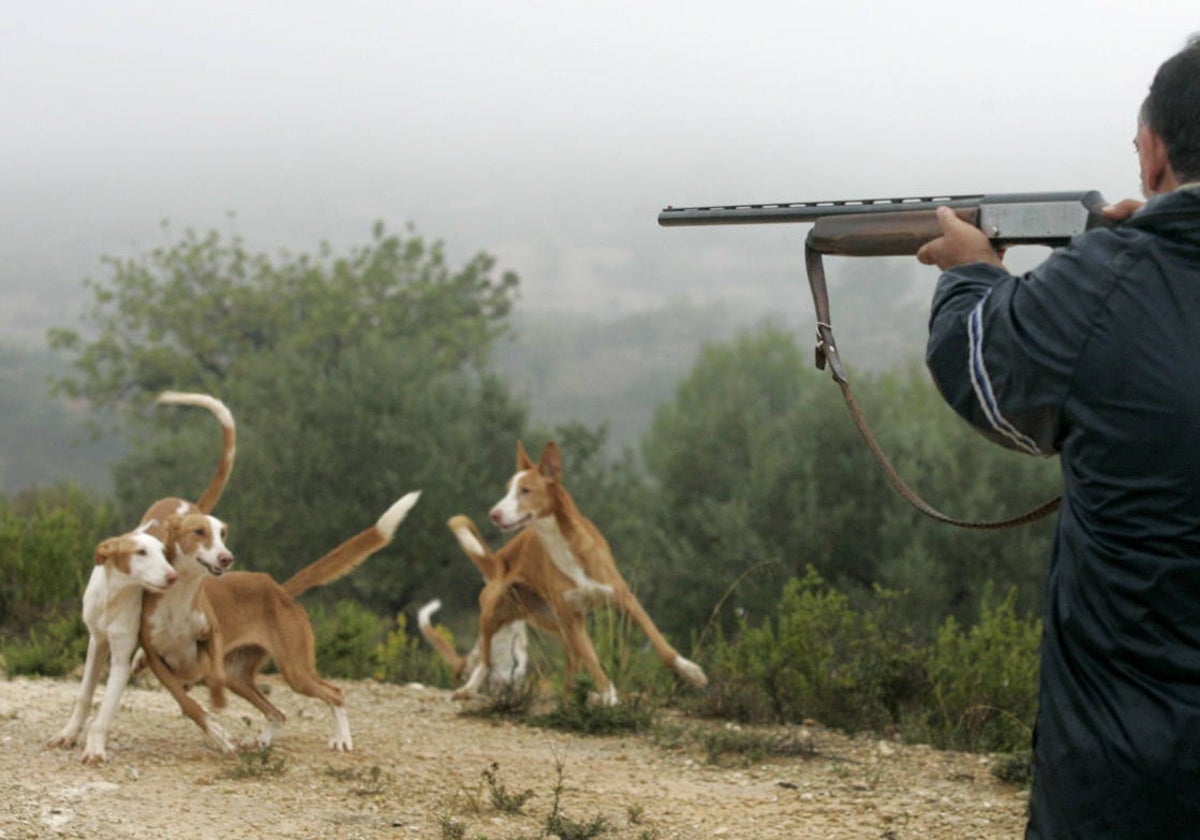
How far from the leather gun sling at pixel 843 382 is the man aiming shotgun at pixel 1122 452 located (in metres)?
0.73

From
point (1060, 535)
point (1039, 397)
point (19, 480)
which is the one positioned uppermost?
point (1039, 397)

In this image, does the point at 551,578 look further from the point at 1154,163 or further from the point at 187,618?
the point at 1154,163

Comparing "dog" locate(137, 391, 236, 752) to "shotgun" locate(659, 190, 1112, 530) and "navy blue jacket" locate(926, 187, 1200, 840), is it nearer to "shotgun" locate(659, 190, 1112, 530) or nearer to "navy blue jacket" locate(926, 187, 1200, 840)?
"shotgun" locate(659, 190, 1112, 530)

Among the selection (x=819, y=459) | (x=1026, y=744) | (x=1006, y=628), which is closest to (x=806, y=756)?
(x=1026, y=744)

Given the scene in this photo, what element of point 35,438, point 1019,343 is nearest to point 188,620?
point 1019,343

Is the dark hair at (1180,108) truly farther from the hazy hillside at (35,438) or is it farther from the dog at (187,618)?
the hazy hillside at (35,438)

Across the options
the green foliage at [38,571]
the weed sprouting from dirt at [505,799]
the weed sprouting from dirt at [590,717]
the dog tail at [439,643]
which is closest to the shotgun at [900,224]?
the weed sprouting from dirt at [505,799]

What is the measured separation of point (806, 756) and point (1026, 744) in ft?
4.16

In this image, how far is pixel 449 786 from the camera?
6203mm

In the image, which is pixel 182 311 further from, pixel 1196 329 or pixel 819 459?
pixel 1196 329

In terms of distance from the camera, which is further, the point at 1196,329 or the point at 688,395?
the point at 688,395

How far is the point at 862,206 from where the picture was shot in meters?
3.97

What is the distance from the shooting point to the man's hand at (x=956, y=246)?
328 cm

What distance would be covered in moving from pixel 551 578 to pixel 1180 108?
20.4ft
